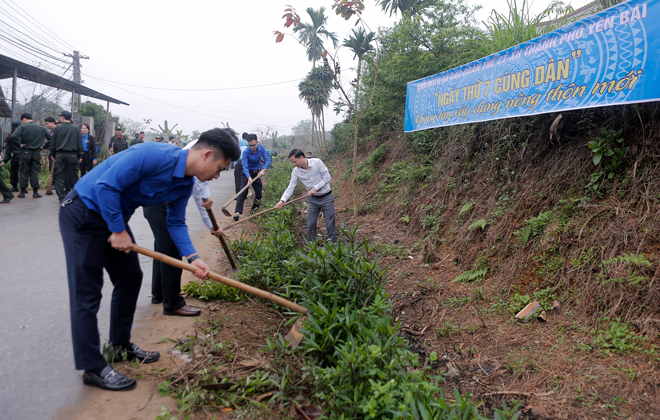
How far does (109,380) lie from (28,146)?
26.6 ft

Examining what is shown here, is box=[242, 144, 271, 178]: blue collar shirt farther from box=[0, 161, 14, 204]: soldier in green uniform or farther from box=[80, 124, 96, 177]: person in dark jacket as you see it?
box=[0, 161, 14, 204]: soldier in green uniform

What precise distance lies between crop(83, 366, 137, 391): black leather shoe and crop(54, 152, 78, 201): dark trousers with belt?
6.62 metres

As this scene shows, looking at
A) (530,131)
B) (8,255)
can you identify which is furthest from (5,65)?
(530,131)

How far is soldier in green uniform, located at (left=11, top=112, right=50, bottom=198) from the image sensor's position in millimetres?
8312

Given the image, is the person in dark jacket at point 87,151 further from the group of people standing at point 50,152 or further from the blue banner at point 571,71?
the blue banner at point 571,71

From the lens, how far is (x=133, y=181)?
2426 millimetres

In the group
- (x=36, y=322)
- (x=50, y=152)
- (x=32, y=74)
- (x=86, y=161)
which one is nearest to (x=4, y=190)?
(x=50, y=152)

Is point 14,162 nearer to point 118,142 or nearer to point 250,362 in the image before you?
point 118,142

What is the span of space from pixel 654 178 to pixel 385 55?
722cm

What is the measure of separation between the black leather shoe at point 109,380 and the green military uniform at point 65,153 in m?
6.57

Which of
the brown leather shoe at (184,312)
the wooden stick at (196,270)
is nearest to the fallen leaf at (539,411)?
the wooden stick at (196,270)

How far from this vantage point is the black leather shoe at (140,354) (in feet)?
9.11

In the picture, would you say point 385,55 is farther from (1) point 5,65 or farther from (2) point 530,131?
(1) point 5,65

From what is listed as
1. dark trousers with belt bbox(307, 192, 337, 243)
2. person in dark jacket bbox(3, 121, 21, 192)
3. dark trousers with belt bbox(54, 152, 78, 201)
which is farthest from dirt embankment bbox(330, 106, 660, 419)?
person in dark jacket bbox(3, 121, 21, 192)
